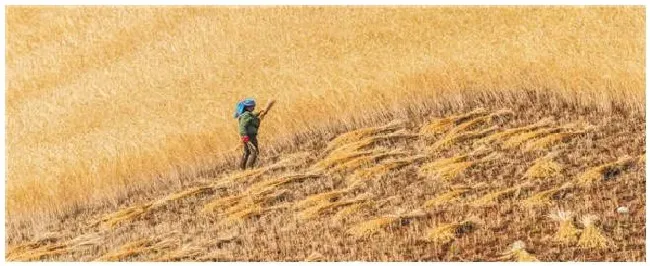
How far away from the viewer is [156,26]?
15148 millimetres

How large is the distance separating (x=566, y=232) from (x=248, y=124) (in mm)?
3555

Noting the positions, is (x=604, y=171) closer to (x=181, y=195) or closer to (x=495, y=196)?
(x=495, y=196)

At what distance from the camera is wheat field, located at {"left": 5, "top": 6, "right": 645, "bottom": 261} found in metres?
12.4

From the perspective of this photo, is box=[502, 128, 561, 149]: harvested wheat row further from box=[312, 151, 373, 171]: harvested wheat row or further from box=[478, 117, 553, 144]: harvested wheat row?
box=[312, 151, 373, 171]: harvested wheat row

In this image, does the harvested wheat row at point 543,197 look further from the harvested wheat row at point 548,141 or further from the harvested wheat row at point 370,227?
the harvested wheat row at point 370,227

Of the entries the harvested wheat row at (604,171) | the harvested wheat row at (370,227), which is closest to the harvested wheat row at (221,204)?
the harvested wheat row at (370,227)

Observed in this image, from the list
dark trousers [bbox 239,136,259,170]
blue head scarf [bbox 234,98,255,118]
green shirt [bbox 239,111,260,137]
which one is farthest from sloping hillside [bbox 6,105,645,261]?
blue head scarf [bbox 234,98,255,118]

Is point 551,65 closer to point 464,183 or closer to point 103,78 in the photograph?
point 464,183

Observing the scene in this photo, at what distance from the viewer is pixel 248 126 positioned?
13.4 m

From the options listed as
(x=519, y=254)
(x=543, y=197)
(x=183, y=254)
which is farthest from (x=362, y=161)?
(x=519, y=254)

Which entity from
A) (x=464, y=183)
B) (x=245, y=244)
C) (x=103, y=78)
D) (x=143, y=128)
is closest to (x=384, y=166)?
(x=464, y=183)

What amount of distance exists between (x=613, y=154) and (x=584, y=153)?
29 centimetres

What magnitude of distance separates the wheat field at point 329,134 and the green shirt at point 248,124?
1.45 feet

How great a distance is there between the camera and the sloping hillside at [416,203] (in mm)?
12062
